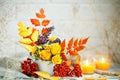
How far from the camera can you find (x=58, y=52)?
1.33 meters

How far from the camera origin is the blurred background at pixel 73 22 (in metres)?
1.63

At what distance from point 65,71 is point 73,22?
0.40m

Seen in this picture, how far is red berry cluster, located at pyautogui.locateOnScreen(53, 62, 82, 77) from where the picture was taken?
1342 mm

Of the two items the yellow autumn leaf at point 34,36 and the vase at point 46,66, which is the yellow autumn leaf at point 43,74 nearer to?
the vase at point 46,66

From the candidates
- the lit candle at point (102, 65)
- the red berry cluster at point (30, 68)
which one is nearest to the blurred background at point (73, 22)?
the lit candle at point (102, 65)

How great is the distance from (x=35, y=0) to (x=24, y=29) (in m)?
0.36

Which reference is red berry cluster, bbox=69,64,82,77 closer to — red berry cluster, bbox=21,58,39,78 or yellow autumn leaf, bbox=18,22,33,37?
red berry cluster, bbox=21,58,39,78

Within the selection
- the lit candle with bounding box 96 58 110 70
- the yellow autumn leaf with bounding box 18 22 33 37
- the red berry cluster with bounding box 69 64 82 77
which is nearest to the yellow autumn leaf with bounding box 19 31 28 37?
the yellow autumn leaf with bounding box 18 22 33 37

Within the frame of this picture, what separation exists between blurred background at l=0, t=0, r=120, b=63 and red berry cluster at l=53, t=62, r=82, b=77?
34 cm

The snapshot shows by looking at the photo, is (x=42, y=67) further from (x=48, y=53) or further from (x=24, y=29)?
(x=24, y=29)

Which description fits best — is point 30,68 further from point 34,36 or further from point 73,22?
point 73,22

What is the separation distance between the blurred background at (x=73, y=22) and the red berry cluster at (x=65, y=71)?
0.34 meters

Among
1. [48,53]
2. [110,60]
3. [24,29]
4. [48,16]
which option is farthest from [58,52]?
[110,60]

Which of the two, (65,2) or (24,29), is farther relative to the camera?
(65,2)
